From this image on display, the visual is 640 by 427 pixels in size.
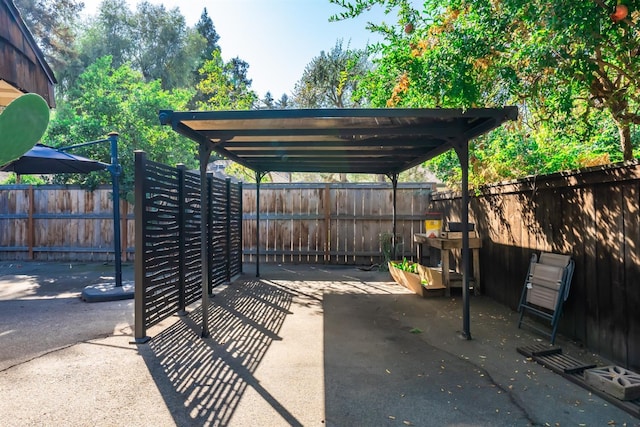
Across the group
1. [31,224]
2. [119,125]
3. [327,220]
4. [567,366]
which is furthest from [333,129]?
[31,224]

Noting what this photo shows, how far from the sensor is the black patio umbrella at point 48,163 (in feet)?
15.4

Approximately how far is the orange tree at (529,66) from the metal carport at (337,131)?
27 cm

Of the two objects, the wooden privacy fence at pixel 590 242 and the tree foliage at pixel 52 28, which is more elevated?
the tree foliage at pixel 52 28

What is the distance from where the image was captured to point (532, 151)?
4.70m

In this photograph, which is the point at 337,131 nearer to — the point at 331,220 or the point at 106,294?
the point at 106,294

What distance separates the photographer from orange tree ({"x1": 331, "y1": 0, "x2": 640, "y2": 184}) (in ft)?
7.79

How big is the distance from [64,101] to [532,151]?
14.3 meters

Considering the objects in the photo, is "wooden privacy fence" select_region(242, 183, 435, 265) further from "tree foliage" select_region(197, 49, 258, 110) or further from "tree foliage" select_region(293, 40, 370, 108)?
"tree foliage" select_region(293, 40, 370, 108)

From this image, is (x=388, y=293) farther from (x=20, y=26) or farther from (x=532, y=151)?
(x=20, y=26)

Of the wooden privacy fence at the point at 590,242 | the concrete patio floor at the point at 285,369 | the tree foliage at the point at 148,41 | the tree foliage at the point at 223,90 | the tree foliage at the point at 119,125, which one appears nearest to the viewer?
the concrete patio floor at the point at 285,369

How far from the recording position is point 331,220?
7668 millimetres

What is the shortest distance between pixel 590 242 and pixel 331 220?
16.9 ft

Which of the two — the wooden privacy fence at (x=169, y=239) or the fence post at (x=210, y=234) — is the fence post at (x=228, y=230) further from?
the fence post at (x=210, y=234)

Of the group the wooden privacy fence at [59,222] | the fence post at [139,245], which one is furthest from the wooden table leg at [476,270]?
the wooden privacy fence at [59,222]
